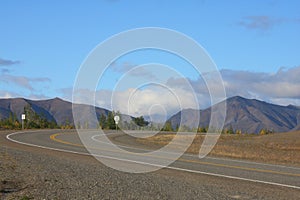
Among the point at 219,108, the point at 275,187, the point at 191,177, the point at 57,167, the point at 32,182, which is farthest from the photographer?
the point at 219,108

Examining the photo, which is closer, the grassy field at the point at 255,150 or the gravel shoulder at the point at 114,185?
the gravel shoulder at the point at 114,185

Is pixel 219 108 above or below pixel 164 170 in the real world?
above

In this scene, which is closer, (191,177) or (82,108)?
(191,177)

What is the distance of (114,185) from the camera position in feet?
42.3

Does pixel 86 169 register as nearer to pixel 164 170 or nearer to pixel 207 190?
pixel 164 170

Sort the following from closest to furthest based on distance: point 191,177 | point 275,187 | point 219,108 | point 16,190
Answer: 1. point 16,190
2. point 275,187
3. point 191,177
4. point 219,108

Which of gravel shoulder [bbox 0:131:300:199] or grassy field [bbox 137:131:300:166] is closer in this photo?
gravel shoulder [bbox 0:131:300:199]

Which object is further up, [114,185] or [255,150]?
[255,150]

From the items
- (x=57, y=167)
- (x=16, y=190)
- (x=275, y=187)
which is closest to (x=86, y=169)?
(x=57, y=167)

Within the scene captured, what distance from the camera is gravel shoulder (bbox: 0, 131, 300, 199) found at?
11.5m

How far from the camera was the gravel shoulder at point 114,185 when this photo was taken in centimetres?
1155

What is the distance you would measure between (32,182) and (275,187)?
6.91 metres

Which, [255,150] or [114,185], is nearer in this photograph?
[114,185]

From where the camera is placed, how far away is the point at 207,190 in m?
12.6
